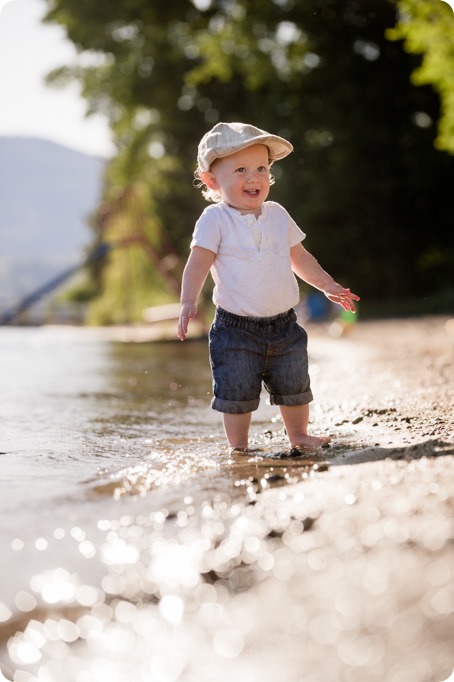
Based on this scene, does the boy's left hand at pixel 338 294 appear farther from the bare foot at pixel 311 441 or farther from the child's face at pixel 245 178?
the bare foot at pixel 311 441

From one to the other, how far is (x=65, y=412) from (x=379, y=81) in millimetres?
18505

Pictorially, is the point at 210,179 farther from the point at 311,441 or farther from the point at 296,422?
the point at 311,441

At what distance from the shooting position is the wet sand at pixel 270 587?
1.27 metres

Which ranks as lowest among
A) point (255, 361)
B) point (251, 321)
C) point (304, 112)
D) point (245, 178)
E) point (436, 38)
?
point (255, 361)

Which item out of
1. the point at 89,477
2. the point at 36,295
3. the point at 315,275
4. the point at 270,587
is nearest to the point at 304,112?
the point at 36,295

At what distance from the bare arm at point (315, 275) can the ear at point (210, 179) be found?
0.40 m

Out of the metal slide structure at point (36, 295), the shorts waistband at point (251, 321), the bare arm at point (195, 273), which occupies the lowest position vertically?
the metal slide structure at point (36, 295)

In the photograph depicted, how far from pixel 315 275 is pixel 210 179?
0.57m

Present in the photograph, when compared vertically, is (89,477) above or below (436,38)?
below

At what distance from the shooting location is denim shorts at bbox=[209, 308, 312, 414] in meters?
3.23

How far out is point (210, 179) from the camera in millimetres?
3498

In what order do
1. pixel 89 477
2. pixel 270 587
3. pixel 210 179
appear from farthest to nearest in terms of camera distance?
pixel 210 179
pixel 89 477
pixel 270 587

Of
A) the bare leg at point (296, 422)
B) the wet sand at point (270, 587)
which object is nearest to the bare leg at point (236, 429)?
the bare leg at point (296, 422)

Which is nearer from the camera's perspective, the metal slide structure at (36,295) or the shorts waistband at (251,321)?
the shorts waistband at (251,321)
